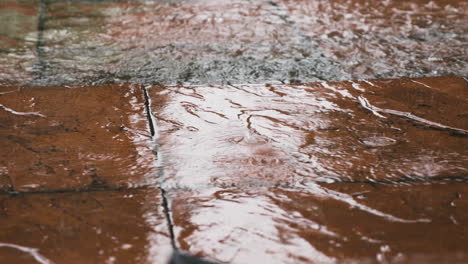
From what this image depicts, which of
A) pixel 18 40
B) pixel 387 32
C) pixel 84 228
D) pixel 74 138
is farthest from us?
pixel 387 32

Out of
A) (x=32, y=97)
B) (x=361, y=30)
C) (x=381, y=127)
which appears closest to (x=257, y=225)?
(x=381, y=127)

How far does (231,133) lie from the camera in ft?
6.76

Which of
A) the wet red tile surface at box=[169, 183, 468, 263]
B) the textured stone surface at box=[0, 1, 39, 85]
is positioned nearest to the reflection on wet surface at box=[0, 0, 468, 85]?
the textured stone surface at box=[0, 1, 39, 85]

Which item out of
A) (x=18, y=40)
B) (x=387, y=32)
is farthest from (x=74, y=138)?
(x=387, y=32)

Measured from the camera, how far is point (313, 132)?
2.09 m

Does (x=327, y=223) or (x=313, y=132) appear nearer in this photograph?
(x=327, y=223)

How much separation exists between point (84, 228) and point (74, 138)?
52cm

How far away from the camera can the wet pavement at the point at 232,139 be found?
154cm

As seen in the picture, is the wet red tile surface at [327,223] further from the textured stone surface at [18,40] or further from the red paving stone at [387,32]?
the textured stone surface at [18,40]

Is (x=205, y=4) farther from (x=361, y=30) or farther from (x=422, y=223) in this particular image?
(x=422, y=223)

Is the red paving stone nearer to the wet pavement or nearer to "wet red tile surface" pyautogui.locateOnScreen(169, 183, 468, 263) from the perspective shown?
→ the wet pavement

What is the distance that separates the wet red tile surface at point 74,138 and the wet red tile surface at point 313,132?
0.33ft

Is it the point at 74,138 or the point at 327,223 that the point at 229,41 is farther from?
the point at 327,223

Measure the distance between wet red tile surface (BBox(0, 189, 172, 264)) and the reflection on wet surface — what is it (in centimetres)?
91
